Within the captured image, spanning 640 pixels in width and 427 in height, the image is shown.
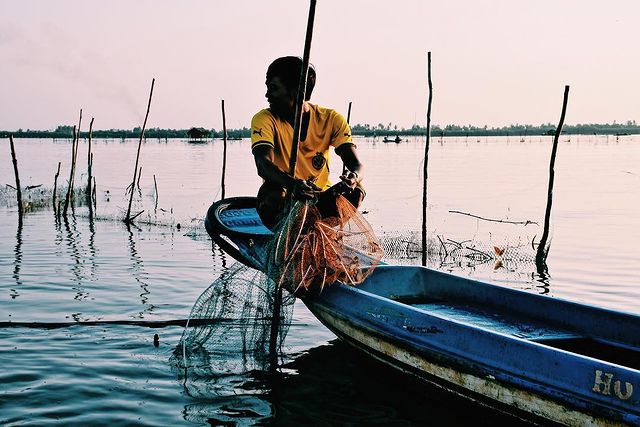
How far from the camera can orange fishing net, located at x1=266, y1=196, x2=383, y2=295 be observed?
19.1 feet

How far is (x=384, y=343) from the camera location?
558cm

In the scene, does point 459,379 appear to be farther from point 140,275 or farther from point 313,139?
point 140,275

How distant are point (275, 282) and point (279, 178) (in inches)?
35.6

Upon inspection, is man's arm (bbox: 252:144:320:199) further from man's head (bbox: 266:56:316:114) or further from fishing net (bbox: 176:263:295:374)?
fishing net (bbox: 176:263:295:374)

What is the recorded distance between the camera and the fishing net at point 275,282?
230 inches

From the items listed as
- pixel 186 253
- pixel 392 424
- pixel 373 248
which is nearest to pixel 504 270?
pixel 186 253

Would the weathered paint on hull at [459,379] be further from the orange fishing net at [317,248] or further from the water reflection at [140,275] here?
the water reflection at [140,275]

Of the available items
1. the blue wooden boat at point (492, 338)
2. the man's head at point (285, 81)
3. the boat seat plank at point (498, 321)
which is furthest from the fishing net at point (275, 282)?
the man's head at point (285, 81)

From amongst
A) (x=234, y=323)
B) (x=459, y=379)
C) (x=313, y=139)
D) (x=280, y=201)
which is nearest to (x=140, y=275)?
(x=234, y=323)

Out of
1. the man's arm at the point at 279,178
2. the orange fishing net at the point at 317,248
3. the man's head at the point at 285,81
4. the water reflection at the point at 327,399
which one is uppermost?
the man's head at the point at 285,81

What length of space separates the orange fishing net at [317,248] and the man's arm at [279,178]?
0.10 m

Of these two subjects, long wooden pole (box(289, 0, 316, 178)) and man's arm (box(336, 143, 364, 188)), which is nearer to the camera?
long wooden pole (box(289, 0, 316, 178))

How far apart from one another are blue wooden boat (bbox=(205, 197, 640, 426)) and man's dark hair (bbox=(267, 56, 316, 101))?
158cm

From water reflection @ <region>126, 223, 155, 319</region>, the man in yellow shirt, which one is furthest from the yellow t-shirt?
water reflection @ <region>126, 223, 155, 319</region>
